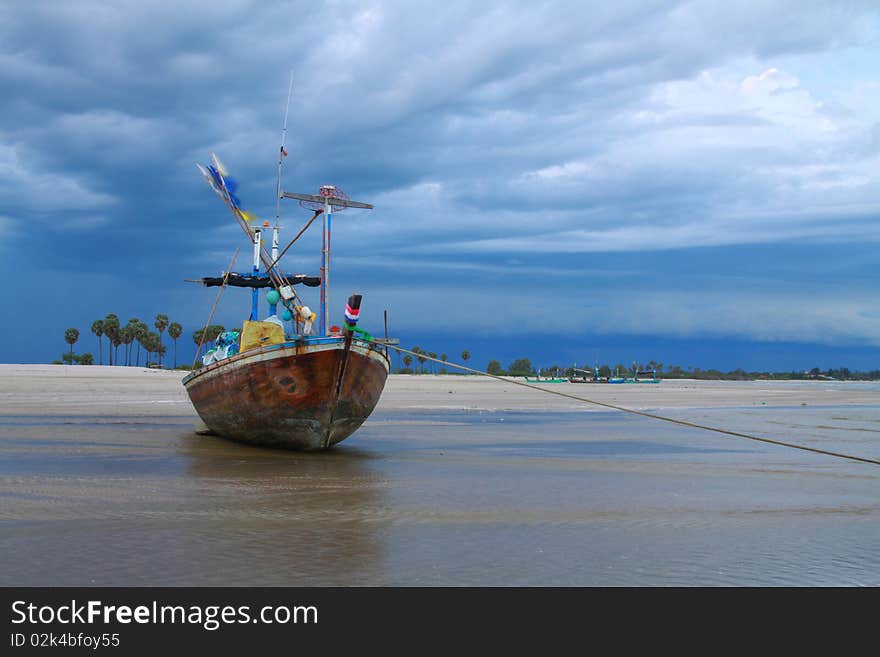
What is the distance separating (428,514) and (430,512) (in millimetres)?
135

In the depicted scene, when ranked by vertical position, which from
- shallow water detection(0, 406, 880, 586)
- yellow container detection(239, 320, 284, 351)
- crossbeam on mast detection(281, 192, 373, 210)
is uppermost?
crossbeam on mast detection(281, 192, 373, 210)

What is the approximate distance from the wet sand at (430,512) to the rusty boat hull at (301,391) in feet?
1.58

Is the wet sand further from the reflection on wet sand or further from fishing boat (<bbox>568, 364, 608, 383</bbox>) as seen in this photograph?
fishing boat (<bbox>568, 364, 608, 383</bbox>)

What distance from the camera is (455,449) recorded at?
51.0ft

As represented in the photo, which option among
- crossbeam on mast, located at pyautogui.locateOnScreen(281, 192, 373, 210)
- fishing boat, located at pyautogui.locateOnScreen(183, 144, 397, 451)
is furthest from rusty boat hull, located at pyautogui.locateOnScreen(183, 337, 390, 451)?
crossbeam on mast, located at pyautogui.locateOnScreen(281, 192, 373, 210)

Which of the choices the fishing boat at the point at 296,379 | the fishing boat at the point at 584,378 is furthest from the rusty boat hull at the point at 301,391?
the fishing boat at the point at 584,378

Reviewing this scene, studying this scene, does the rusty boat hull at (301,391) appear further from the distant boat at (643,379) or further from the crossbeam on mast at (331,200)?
the distant boat at (643,379)

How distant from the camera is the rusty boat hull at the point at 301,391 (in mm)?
14070

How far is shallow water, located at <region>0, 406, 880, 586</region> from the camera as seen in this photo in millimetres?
6211

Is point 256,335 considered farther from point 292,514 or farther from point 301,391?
point 292,514

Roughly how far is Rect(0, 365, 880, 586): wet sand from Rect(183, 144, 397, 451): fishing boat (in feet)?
1.72
